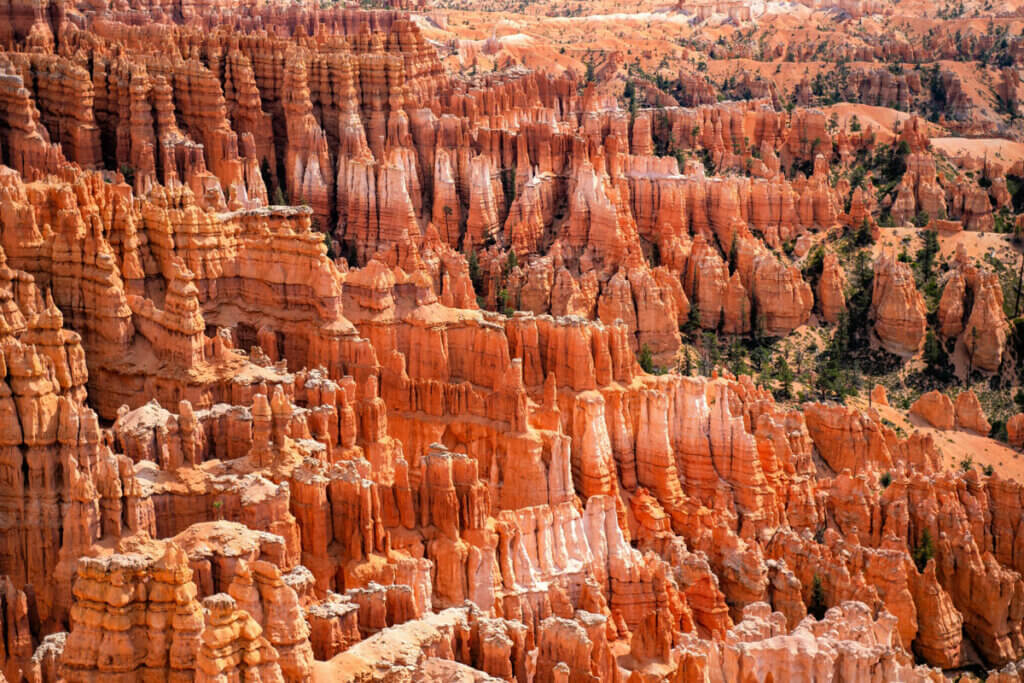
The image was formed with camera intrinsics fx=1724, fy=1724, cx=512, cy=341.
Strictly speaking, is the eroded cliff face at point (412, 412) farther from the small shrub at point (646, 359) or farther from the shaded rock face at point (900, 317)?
the small shrub at point (646, 359)

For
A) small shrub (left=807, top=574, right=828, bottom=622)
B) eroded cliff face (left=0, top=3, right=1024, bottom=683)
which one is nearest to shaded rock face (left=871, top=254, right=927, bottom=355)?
eroded cliff face (left=0, top=3, right=1024, bottom=683)

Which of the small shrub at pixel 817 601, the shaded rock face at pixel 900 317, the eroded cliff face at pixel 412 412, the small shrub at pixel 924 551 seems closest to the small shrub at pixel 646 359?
the eroded cliff face at pixel 412 412

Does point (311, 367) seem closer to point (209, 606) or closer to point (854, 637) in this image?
point (854, 637)

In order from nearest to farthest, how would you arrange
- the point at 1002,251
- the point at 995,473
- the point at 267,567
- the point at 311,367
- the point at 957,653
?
1. the point at 267,567
2. the point at 311,367
3. the point at 957,653
4. the point at 995,473
5. the point at 1002,251

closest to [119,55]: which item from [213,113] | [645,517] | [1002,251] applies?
[213,113]

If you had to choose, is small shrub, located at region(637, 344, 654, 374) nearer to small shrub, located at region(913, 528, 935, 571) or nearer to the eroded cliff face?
the eroded cliff face

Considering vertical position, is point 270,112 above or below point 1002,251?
above

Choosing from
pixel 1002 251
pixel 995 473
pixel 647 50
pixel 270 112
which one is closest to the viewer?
pixel 995 473

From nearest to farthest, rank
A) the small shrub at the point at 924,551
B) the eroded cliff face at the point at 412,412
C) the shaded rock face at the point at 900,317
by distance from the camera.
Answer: the eroded cliff face at the point at 412,412
the small shrub at the point at 924,551
the shaded rock face at the point at 900,317
